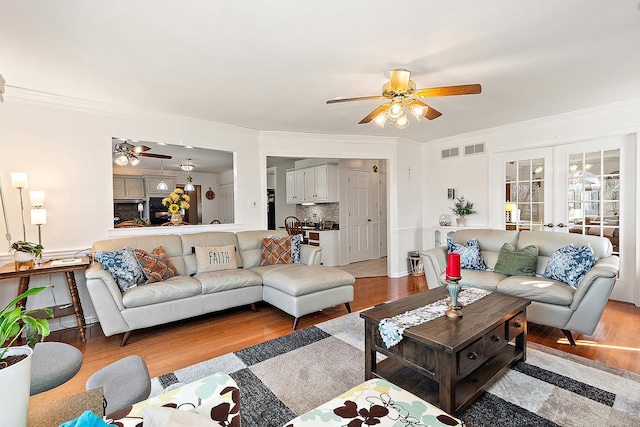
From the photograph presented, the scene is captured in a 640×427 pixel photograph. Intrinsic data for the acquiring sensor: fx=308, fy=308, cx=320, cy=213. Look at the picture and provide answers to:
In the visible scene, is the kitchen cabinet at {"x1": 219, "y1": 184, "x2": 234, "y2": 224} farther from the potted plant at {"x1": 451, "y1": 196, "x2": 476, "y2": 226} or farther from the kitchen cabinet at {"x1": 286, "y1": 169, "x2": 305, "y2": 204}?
the potted plant at {"x1": 451, "y1": 196, "x2": 476, "y2": 226}

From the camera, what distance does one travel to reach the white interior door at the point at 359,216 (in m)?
6.96

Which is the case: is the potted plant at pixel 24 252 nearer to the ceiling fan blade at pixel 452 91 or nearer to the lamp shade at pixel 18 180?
the lamp shade at pixel 18 180

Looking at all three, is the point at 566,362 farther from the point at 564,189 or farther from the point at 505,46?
the point at 564,189

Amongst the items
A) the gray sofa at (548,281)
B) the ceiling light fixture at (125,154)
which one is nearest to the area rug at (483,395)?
the gray sofa at (548,281)

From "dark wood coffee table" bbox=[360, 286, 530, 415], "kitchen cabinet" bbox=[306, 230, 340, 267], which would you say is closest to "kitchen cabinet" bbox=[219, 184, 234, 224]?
"kitchen cabinet" bbox=[306, 230, 340, 267]

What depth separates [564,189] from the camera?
4.34 metres

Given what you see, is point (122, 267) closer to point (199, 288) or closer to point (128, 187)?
point (199, 288)

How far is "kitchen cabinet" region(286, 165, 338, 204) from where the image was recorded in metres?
6.74

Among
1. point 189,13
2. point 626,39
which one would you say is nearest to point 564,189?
point 626,39

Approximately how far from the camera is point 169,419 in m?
0.80

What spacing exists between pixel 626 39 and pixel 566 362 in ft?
8.13

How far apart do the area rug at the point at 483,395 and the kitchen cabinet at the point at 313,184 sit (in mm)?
4234

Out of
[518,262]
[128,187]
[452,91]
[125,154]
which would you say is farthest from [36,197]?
[518,262]

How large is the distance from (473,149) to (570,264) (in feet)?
8.83
